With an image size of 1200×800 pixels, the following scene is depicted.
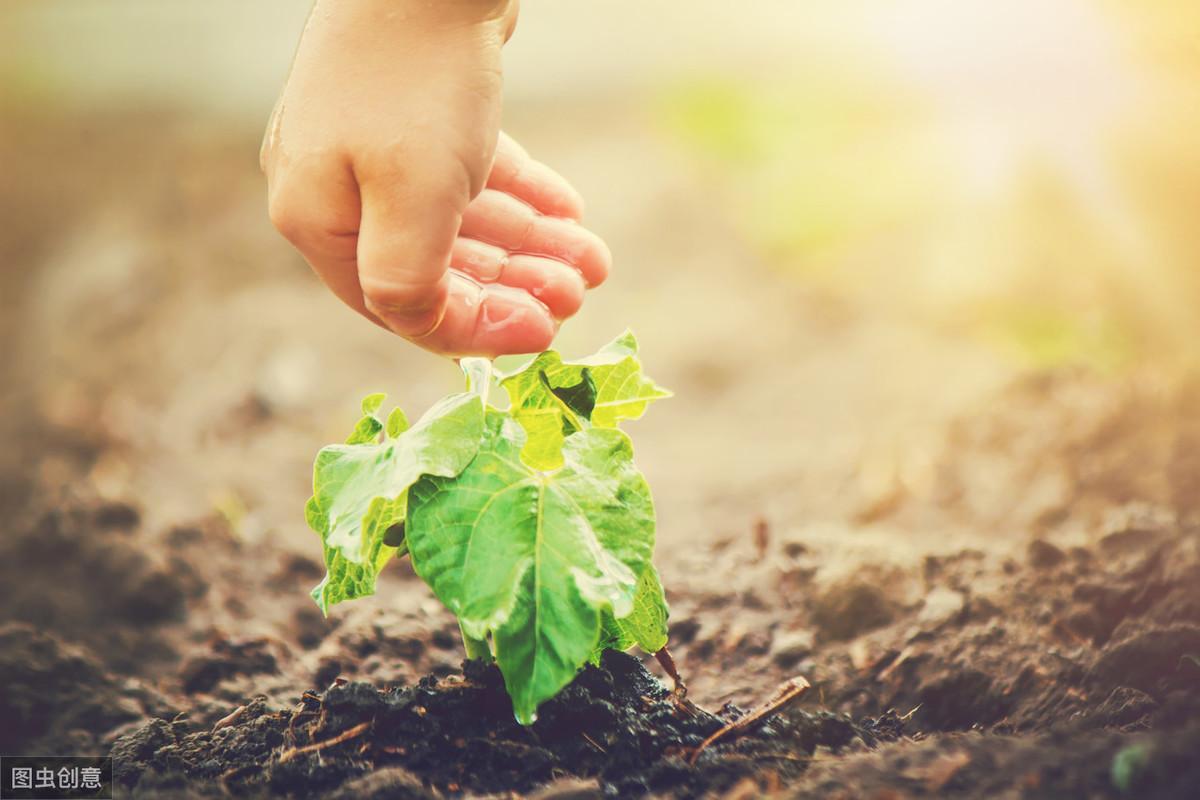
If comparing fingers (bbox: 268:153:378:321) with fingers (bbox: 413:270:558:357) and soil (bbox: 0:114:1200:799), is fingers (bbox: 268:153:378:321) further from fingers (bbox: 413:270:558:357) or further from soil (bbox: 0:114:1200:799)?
soil (bbox: 0:114:1200:799)

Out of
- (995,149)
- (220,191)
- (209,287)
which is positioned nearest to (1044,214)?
(995,149)

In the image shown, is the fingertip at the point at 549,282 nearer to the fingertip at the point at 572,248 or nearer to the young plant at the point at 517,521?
the fingertip at the point at 572,248

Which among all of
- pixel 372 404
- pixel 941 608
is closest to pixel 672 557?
pixel 941 608

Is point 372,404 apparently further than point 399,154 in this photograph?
Yes

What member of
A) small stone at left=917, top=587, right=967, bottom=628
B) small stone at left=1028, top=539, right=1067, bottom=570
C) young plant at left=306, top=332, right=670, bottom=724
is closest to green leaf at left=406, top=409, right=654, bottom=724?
young plant at left=306, top=332, right=670, bottom=724

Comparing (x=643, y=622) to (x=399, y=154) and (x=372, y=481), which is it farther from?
(x=399, y=154)

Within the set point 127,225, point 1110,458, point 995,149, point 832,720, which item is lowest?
point 832,720

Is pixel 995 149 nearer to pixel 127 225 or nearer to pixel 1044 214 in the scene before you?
pixel 1044 214
